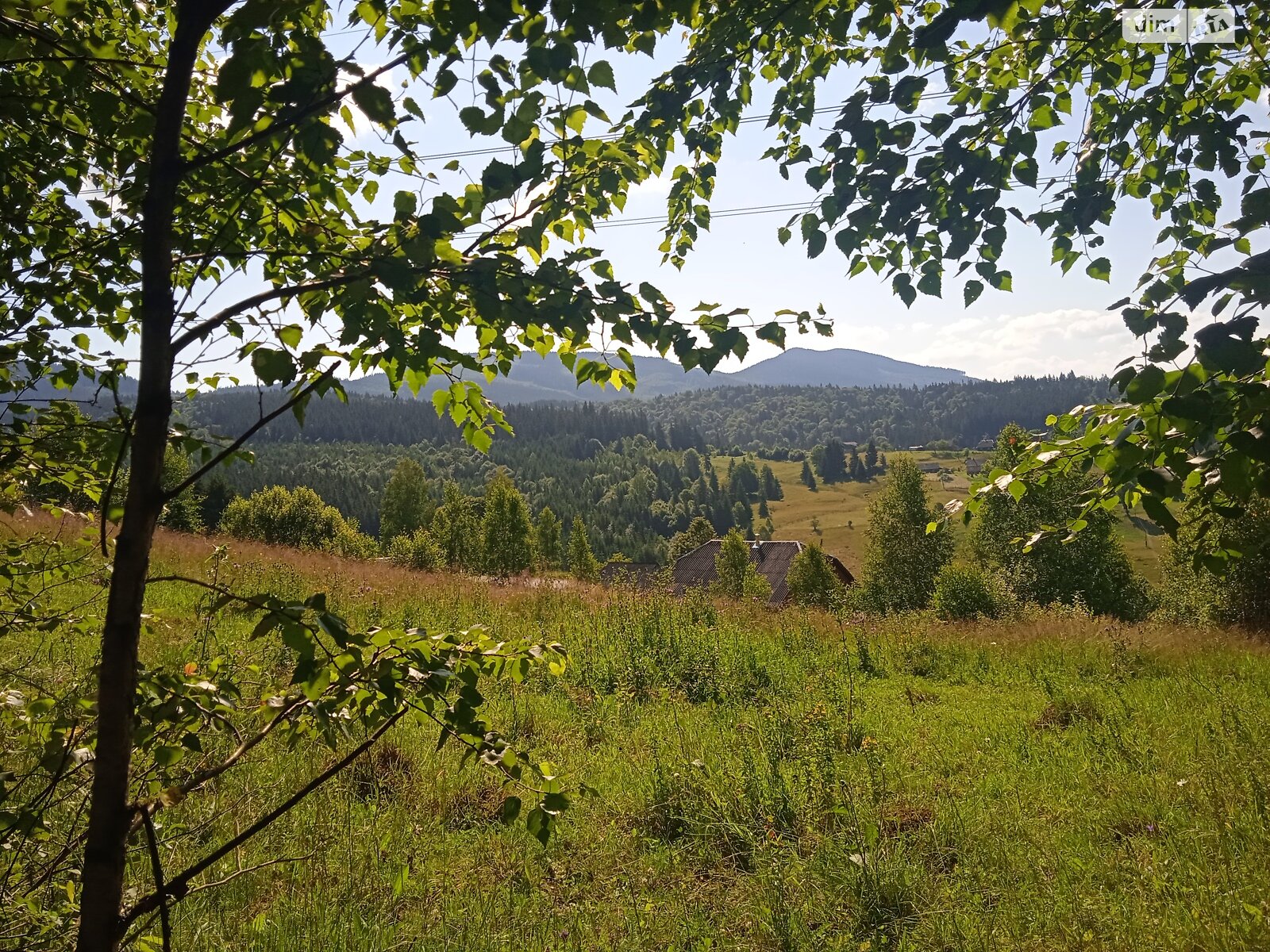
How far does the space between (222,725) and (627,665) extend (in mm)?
6976

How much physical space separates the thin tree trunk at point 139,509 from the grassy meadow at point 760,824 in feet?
0.94

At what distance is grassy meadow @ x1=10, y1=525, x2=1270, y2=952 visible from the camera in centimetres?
348

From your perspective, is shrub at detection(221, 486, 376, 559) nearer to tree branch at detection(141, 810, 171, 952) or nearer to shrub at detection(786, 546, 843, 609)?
shrub at detection(786, 546, 843, 609)

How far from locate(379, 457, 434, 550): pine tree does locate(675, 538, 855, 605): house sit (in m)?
28.0

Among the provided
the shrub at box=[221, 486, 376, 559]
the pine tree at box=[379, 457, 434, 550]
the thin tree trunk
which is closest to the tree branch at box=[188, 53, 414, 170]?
the thin tree trunk

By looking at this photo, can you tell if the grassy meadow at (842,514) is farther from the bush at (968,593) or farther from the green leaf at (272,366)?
the green leaf at (272,366)

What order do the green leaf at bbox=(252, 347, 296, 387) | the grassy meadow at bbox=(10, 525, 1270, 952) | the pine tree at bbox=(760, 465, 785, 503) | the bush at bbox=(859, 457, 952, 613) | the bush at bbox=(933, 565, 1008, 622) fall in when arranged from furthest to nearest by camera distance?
the pine tree at bbox=(760, 465, 785, 503), the bush at bbox=(859, 457, 952, 613), the bush at bbox=(933, 565, 1008, 622), the grassy meadow at bbox=(10, 525, 1270, 952), the green leaf at bbox=(252, 347, 296, 387)

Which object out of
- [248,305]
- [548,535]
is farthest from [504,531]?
[248,305]

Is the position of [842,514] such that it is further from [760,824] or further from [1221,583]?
[760,824]

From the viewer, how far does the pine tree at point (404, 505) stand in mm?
69562

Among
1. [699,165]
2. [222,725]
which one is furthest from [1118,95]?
[222,725]

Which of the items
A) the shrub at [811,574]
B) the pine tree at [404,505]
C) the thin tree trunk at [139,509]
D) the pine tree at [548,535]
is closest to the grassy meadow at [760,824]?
Result: the thin tree trunk at [139,509]

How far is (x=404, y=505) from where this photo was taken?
70375mm

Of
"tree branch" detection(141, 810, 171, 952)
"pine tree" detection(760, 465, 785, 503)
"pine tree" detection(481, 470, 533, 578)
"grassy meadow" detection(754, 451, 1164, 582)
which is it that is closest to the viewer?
"tree branch" detection(141, 810, 171, 952)
